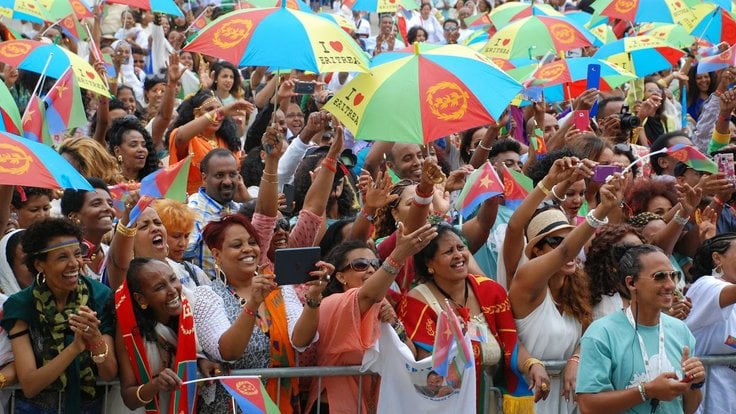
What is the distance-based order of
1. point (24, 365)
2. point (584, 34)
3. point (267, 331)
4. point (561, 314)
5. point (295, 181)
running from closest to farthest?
point (24, 365)
point (267, 331)
point (561, 314)
point (295, 181)
point (584, 34)

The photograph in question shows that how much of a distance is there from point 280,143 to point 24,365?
1778 millimetres

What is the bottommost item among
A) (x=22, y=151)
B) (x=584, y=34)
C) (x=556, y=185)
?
(x=584, y=34)

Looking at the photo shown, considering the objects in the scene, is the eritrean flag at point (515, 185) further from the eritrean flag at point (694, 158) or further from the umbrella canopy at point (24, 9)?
the umbrella canopy at point (24, 9)

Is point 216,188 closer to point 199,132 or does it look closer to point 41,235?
point 199,132

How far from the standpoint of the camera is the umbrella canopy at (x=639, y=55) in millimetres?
11125

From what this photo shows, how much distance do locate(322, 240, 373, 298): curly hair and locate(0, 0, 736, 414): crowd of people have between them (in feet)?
0.04

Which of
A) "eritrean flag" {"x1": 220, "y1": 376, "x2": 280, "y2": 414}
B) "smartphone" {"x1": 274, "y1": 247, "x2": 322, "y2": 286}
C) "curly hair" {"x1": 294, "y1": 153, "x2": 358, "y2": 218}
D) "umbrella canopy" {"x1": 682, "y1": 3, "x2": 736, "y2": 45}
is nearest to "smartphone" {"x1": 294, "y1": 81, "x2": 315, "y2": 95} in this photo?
"curly hair" {"x1": 294, "y1": 153, "x2": 358, "y2": 218}

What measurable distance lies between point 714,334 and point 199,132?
378 cm

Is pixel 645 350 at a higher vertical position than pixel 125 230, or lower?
lower

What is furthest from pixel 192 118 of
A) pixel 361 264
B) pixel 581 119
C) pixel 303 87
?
pixel 361 264

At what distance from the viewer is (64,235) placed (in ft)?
18.8

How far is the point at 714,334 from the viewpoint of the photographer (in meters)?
6.81

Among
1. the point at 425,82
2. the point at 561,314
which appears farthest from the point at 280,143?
the point at 561,314

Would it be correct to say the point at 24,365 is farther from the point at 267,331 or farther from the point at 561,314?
the point at 561,314
